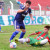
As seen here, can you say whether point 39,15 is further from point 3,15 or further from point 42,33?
point 42,33

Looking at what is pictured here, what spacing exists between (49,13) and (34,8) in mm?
1874

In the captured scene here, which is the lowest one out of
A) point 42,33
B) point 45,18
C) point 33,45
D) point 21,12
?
point 45,18

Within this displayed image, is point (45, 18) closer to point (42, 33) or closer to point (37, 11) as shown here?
point (37, 11)

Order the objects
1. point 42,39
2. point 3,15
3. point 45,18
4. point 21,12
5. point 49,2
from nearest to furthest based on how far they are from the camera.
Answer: point 42,39
point 21,12
point 3,15
point 45,18
point 49,2

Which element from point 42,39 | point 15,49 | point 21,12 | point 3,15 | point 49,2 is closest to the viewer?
point 15,49

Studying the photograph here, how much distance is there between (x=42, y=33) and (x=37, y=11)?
42.7 feet

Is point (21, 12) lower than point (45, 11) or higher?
higher

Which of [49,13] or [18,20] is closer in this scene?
[18,20]

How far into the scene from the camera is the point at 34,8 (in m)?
19.1

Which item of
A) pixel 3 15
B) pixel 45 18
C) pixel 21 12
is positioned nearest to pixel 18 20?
pixel 21 12

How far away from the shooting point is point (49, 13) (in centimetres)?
1950

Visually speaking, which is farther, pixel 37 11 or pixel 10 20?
pixel 37 11

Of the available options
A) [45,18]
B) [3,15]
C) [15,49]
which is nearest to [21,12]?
[15,49]

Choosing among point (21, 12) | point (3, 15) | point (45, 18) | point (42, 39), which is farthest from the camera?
point (45, 18)
